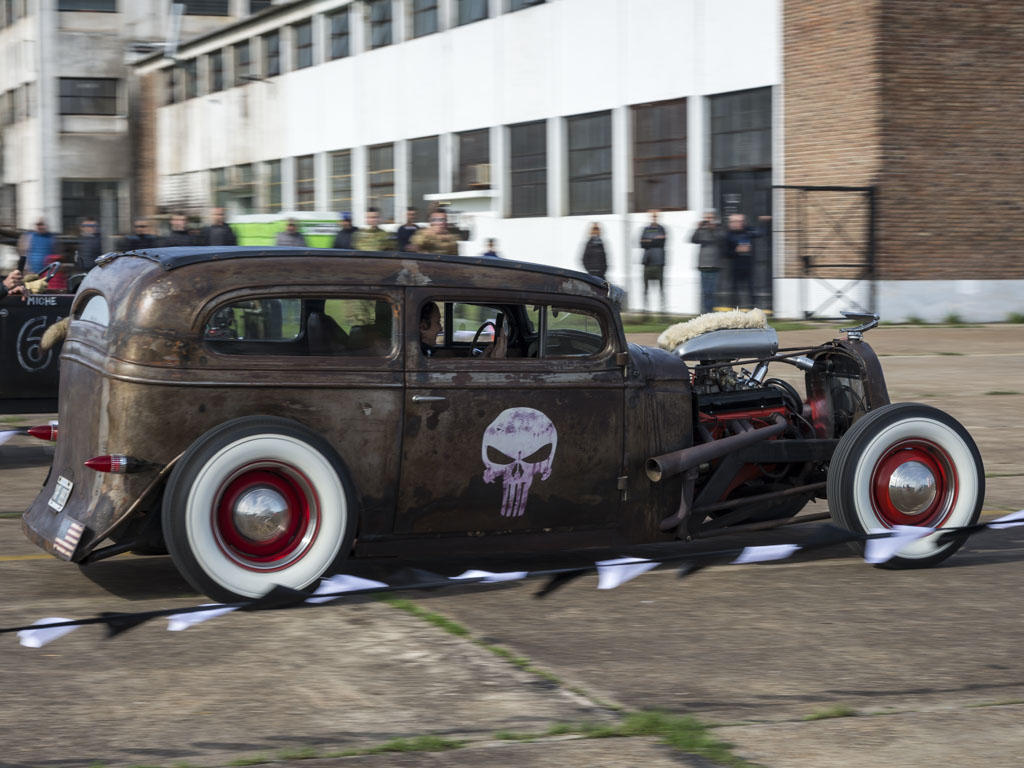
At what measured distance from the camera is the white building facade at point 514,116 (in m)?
24.3

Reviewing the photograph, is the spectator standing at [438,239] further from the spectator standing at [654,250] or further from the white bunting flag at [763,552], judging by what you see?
the white bunting flag at [763,552]

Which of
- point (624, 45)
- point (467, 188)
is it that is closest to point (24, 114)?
point (467, 188)

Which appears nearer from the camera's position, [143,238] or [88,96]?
[143,238]

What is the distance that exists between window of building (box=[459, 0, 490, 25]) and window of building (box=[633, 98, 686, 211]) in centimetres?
586

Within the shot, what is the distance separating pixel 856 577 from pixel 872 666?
1.50 metres

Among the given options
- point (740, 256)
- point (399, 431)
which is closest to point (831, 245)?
point (740, 256)

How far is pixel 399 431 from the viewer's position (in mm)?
5770

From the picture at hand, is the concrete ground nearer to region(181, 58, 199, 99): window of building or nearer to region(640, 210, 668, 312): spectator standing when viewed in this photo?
region(640, 210, 668, 312): spectator standing

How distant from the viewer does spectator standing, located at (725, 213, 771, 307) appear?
2134cm

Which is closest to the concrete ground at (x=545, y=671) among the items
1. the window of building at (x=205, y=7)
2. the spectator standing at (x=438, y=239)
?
the spectator standing at (x=438, y=239)

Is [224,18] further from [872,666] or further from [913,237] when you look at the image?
[872,666]

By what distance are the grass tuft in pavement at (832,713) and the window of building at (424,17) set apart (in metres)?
29.4

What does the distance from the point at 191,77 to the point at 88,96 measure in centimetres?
497

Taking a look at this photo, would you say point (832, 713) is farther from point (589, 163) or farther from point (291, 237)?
point (589, 163)
